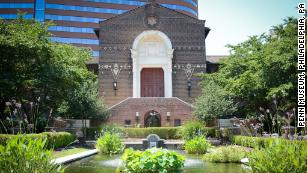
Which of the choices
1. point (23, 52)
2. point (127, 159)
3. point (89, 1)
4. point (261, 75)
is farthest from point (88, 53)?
point (89, 1)

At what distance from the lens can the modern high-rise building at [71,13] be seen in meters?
68.5

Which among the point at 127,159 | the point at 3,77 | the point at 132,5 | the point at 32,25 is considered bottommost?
the point at 127,159

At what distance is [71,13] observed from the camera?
69750mm

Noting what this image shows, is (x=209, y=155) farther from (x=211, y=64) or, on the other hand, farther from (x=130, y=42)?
(x=211, y=64)

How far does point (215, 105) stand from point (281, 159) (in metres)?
23.3

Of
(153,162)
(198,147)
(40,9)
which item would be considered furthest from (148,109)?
(40,9)

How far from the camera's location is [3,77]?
22.0m

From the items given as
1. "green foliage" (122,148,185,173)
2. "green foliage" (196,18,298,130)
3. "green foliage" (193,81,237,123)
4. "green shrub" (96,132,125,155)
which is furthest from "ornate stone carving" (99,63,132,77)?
"green foliage" (122,148,185,173)

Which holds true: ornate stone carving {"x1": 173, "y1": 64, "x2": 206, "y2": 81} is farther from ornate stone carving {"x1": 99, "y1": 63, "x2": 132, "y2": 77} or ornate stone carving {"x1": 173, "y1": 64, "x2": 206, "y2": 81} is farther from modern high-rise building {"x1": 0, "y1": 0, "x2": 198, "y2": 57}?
modern high-rise building {"x1": 0, "y1": 0, "x2": 198, "y2": 57}

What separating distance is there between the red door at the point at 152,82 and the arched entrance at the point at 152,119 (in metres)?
4.23

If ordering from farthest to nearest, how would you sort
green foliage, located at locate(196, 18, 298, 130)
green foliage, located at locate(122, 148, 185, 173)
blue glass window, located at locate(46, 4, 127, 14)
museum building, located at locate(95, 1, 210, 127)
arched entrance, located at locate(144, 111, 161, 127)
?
blue glass window, located at locate(46, 4, 127, 14) < museum building, located at locate(95, 1, 210, 127) < arched entrance, located at locate(144, 111, 161, 127) < green foliage, located at locate(196, 18, 298, 130) < green foliage, located at locate(122, 148, 185, 173)

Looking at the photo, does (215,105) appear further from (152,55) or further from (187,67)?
(152,55)

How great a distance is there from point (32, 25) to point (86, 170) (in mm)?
17450

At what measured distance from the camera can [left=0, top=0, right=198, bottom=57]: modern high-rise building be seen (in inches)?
2697
